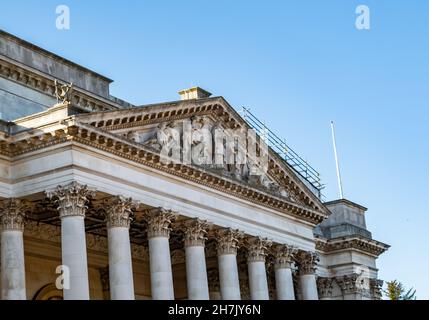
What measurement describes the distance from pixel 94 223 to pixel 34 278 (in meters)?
3.47

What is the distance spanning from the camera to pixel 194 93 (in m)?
41.5

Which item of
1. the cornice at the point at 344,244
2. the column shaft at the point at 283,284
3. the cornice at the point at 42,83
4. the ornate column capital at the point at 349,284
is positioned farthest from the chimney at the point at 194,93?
the ornate column capital at the point at 349,284

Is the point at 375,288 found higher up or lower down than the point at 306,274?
higher up

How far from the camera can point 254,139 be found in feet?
140

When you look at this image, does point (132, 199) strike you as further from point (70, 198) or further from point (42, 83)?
point (42, 83)

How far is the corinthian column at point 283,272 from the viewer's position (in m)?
42.6

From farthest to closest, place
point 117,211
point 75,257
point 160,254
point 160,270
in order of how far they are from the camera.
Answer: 1. point 160,254
2. point 160,270
3. point 117,211
4. point 75,257

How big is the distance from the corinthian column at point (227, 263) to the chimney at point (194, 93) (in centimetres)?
687

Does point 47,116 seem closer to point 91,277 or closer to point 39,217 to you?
point 39,217

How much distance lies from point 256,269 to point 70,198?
43.4 ft

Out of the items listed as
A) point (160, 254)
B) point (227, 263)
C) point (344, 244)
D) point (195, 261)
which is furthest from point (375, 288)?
point (160, 254)

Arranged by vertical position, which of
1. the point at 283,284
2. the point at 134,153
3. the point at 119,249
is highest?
the point at 134,153

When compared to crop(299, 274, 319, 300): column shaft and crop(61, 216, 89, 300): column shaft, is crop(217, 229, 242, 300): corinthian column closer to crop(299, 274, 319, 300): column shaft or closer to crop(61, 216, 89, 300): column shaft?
crop(299, 274, 319, 300): column shaft
